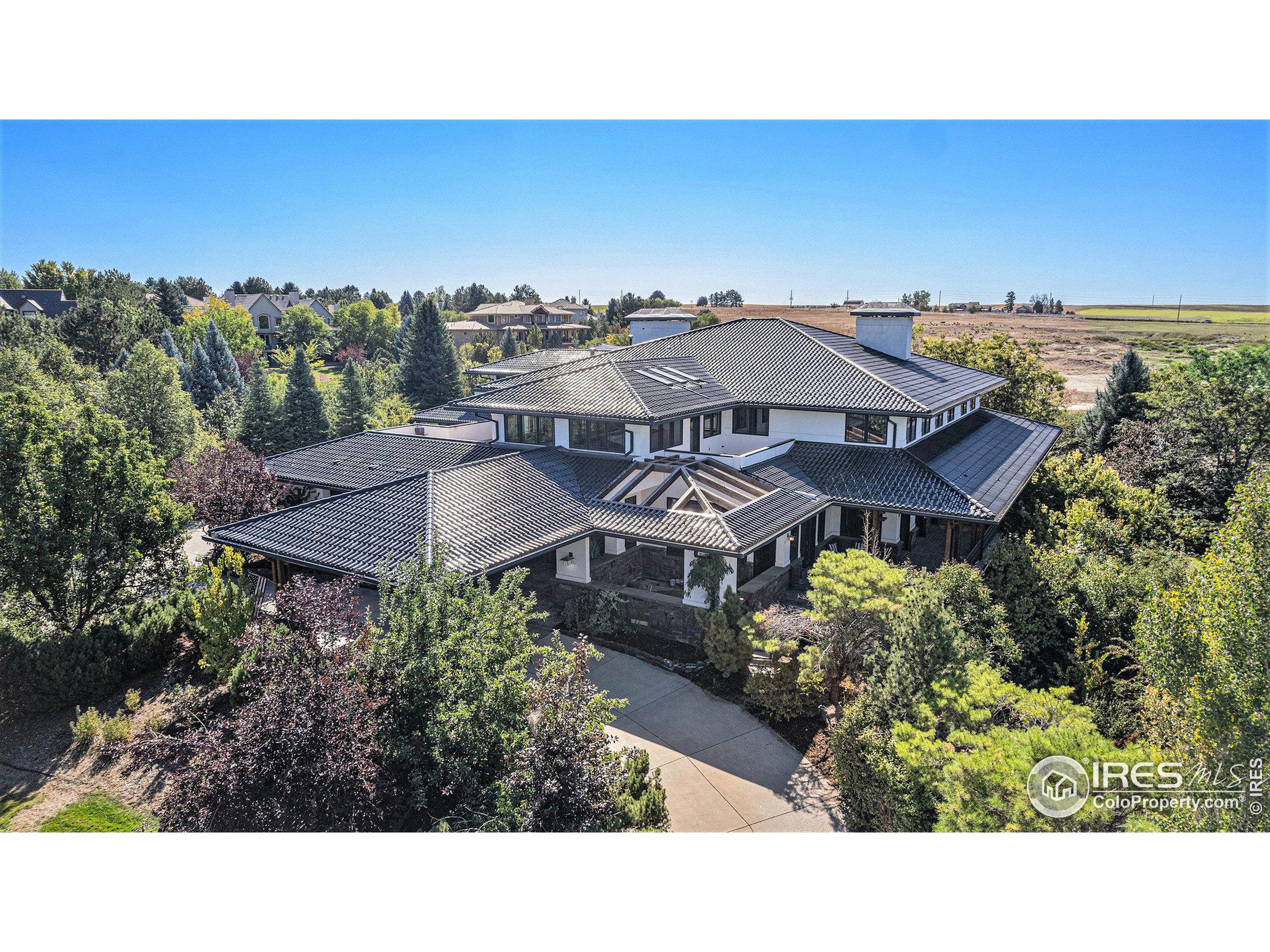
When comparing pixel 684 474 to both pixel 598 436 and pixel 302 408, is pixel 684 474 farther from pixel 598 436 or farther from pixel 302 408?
pixel 302 408

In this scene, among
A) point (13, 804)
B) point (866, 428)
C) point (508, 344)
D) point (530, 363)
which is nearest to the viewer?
point (13, 804)

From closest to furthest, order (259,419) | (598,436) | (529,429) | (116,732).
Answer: (116,732) → (598,436) → (529,429) → (259,419)

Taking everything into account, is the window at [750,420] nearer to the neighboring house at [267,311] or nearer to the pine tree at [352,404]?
the pine tree at [352,404]

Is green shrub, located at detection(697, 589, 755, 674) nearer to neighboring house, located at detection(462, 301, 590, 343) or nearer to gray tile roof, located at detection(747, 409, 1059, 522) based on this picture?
gray tile roof, located at detection(747, 409, 1059, 522)

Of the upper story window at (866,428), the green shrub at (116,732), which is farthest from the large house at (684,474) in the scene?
the green shrub at (116,732)

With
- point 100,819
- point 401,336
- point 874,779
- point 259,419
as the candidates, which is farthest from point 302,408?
point 874,779

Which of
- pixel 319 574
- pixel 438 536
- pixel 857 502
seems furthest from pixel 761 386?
pixel 319 574

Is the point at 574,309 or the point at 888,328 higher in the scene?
the point at 574,309
